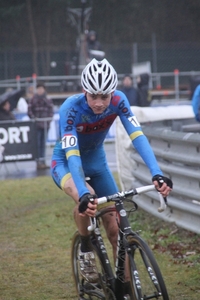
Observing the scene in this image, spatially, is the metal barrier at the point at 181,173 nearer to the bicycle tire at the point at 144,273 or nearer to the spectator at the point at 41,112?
the bicycle tire at the point at 144,273

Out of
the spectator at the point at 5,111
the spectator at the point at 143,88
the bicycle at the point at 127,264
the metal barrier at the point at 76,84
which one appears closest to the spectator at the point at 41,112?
the spectator at the point at 5,111

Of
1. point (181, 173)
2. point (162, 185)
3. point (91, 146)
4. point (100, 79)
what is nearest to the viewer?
point (162, 185)

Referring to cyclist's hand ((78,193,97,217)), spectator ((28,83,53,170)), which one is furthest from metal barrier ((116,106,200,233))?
spectator ((28,83,53,170))

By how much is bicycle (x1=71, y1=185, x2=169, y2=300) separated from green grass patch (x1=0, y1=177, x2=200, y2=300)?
89cm

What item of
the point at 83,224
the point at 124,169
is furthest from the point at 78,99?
the point at 124,169

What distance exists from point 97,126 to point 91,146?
0.26m

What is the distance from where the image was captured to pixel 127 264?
5344 mm

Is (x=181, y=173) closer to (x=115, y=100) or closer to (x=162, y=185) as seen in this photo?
(x=115, y=100)

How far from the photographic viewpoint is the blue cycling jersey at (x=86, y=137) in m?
5.57

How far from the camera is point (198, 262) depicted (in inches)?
299

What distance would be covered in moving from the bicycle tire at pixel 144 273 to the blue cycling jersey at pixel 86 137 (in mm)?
575

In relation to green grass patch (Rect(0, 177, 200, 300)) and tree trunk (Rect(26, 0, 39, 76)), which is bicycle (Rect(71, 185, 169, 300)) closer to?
green grass patch (Rect(0, 177, 200, 300))

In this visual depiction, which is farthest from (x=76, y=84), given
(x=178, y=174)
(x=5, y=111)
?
(x=178, y=174)

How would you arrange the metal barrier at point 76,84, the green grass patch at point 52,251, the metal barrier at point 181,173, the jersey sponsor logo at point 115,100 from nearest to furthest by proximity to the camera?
the jersey sponsor logo at point 115,100 < the green grass patch at point 52,251 < the metal barrier at point 181,173 < the metal barrier at point 76,84
